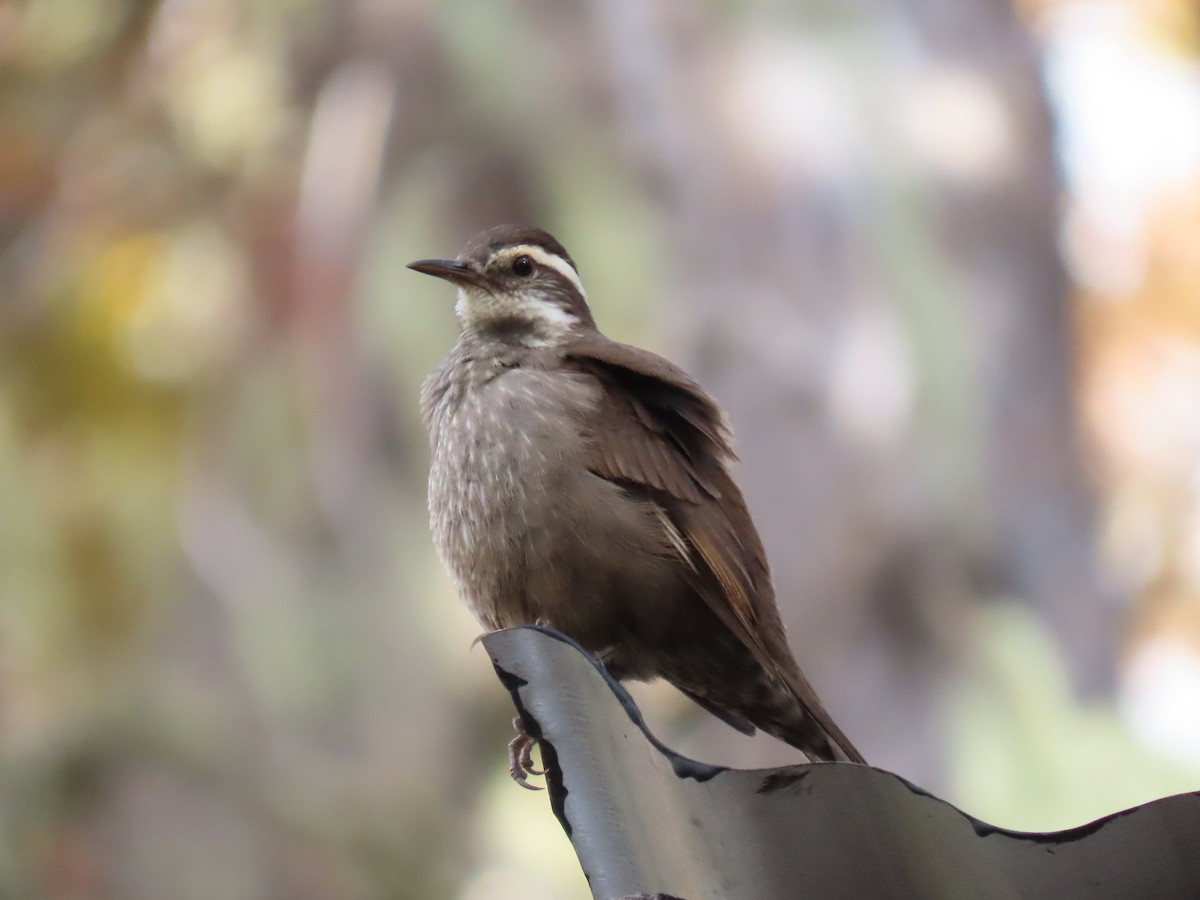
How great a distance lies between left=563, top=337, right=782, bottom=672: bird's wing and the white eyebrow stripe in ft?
1.73

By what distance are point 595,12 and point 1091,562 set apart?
414 cm

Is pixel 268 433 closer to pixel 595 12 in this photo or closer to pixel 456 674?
pixel 456 674

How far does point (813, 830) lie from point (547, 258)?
8.17 ft

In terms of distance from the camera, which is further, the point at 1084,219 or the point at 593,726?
the point at 1084,219

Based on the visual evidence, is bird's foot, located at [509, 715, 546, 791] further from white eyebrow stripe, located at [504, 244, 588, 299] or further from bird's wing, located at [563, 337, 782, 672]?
white eyebrow stripe, located at [504, 244, 588, 299]

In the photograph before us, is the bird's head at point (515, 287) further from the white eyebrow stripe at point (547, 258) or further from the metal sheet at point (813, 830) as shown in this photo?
the metal sheet at point (813, 830)

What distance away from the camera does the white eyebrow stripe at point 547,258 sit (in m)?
4.02

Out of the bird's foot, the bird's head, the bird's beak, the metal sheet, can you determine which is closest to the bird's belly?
the bird's foot

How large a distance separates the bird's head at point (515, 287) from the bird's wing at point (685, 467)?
10.8 inches

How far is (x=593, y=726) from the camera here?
1836 millimetres

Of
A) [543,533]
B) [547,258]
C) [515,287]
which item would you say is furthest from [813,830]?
[547,258]

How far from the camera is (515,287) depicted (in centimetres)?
393

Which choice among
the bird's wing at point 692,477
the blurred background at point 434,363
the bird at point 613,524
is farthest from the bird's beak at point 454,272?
the blurred background at point 434,363

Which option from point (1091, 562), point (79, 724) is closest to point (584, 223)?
point (1091, 562)
